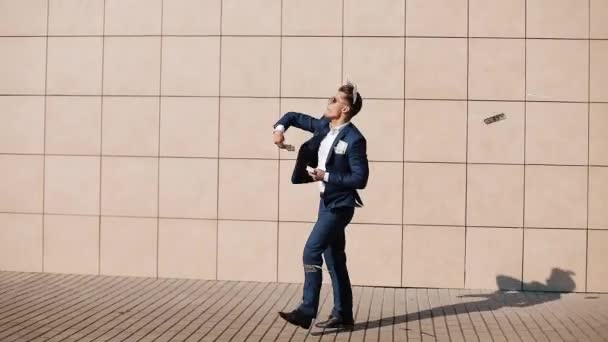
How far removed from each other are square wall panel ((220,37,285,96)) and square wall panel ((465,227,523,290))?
8.68 ft

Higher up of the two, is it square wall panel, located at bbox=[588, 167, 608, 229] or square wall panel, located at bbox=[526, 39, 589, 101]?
square wall panel, located at bbox=[526, 39, 589, 101]

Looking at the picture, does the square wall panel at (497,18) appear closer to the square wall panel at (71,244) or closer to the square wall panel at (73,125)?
the square wall panel at (73,125)

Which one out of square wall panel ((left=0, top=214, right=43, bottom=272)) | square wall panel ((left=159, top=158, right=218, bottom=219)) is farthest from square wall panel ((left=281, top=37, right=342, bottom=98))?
square wall panel ((left=0, top=214, right=43, bottom=272))

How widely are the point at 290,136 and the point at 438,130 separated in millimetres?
1560

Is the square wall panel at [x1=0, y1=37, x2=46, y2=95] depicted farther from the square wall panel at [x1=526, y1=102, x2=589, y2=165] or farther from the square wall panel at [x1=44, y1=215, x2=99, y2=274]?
the square wall panel at [x1=526, y1=102, x2=589, y2=165]

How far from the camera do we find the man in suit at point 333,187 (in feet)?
21.4

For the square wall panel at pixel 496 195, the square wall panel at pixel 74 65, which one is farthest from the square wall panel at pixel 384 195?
the square wall panel at pixel 74 65

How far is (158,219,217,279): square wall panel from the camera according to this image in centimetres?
922

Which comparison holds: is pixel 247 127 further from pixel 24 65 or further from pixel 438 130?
pixel 24 65

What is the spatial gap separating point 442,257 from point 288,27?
9.62ft

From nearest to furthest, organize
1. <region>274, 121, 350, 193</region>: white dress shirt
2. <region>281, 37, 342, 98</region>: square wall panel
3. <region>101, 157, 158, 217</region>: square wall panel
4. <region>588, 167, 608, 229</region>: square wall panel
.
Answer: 1. <region>274, 121, 350, 193</region>: white dress shirt
2. <region>588, 167, 608, 229</region>: square wall panel
3. <region>281, 37, 342, 98</region>: square wall panel
4. <region>101, 157, 158, 217</region>: square wall panel

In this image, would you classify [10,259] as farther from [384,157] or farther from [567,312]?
[567,312]

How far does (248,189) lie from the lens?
9156mm

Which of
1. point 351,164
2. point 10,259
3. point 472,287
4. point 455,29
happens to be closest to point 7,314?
point 10,259
